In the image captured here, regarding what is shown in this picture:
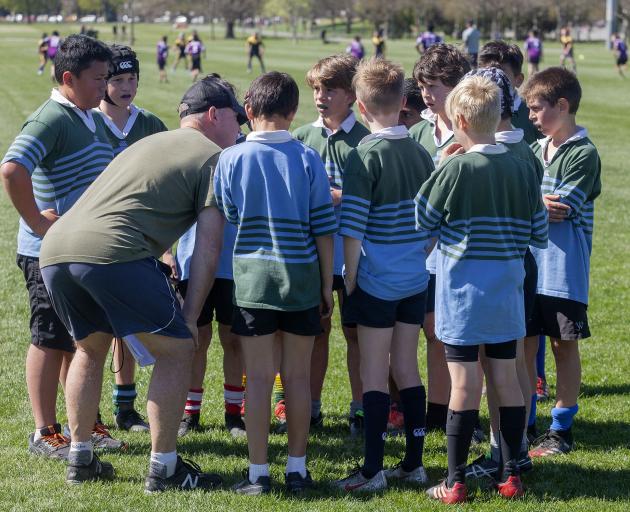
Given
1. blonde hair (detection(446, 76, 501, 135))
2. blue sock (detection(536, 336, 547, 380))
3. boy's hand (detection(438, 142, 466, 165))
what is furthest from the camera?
blue sock (detection(536, 336, 547, 380))

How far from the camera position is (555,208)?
5363mm

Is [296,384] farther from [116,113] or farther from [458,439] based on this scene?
[116,113]

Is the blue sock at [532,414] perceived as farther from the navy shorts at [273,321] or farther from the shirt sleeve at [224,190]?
the shirt sleeve at [224,190]

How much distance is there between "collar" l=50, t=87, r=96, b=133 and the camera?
539 cm

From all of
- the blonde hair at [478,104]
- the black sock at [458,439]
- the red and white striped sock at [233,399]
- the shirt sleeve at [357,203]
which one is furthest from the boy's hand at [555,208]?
the red and white striped sock at [233,399]

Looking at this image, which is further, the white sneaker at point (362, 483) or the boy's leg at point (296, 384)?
the white sneaker at point (362, 483)

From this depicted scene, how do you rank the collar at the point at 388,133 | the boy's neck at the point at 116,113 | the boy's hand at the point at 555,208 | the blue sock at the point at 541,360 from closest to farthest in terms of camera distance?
1. the collar at the point at 388,133
2. the boy's hand at the point at 555,208
3. the boy's neck at the point at 116,113
4. the blue sock at the point at 541,360

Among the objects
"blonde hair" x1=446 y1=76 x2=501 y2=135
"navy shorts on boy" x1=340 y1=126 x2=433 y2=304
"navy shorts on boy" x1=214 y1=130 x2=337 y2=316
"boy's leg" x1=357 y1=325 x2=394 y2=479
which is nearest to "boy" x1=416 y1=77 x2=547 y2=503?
"blonde hair" x1=446 y1=76 x2=501 y2=135

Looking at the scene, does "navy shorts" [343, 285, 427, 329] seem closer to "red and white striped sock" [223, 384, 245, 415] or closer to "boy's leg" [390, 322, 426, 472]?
"boy's leg" [390, 322, 426, 472]

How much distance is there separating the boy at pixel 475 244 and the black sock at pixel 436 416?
119cm

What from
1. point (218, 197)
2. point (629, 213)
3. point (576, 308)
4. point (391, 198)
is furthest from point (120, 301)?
point (629, 213)

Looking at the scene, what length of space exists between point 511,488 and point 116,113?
3286 mm

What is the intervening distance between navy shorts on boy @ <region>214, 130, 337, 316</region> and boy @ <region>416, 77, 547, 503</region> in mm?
527

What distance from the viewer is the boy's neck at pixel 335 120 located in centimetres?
577
